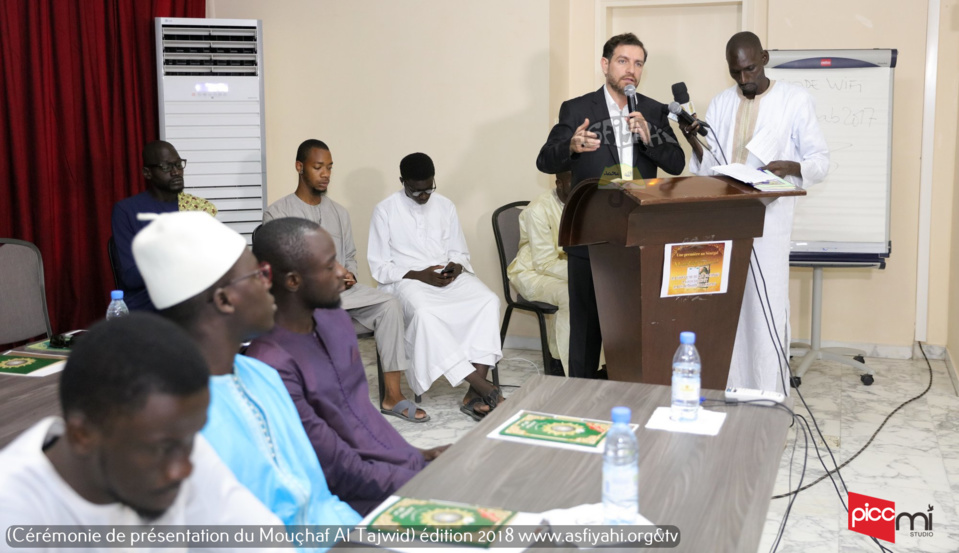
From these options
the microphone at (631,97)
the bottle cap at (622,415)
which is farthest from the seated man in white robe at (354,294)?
the bottle cap at (622,415)

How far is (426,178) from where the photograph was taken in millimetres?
4828

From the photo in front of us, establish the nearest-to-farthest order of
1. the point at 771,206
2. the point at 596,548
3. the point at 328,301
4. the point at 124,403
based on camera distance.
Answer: the point at 124,403
the point at 596,548
the point at 328,301
the point at 771,206

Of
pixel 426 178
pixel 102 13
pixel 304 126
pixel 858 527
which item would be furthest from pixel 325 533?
pixel 304 126

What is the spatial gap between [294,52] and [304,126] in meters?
0.54

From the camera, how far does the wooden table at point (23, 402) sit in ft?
7.02

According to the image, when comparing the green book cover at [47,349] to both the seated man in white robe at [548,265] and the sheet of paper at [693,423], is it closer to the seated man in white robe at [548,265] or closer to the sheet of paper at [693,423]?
the sheet of paper at [693,423]

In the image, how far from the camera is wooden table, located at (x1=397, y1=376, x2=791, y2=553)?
1.57 m

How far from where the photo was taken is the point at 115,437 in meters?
1.12

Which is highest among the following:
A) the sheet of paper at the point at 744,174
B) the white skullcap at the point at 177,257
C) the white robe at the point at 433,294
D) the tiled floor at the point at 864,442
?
the sheet of paper at the point at 744,174

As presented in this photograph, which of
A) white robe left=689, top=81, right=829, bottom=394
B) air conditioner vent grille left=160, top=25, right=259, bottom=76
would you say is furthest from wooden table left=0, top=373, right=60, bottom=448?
air conditioner vent grille left=160, top=25, right=259, bottom=76

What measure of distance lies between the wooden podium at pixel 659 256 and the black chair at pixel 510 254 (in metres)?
1.50

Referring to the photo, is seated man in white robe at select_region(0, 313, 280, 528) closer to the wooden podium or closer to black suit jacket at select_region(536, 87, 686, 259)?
the wooden podium

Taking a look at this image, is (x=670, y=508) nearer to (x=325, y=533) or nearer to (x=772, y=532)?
(x=325, y=533)

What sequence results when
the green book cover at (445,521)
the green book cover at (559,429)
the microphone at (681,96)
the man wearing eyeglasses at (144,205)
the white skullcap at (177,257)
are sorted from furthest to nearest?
1. the man wearing eyeglasses at (144,205)
2. the microphone at (681,96)
3. the green book cover at (559,429)
4. the white skullcap at (177,257)
5. the green book cover at (445,521)
